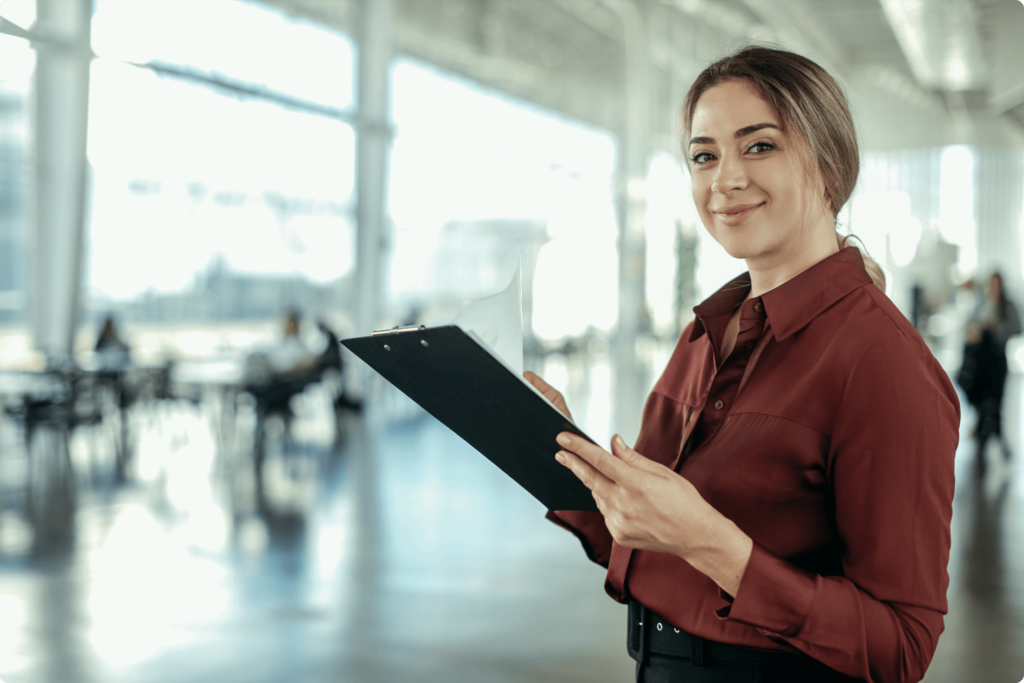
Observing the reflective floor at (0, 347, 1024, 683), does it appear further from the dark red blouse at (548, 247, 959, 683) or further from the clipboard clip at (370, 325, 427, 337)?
the clipboard clip at (370, 325, 427, 337)

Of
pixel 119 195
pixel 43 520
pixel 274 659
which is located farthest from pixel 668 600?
pixel 119 195

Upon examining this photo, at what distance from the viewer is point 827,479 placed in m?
0.97

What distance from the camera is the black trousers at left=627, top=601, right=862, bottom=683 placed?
1.03 meters

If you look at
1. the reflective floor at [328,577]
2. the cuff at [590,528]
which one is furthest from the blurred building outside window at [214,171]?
the cuff at [590,528]

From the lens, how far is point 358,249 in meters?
13.7

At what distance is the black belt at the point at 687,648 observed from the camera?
1.04 meters

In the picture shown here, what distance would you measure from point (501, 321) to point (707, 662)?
0.52 metres

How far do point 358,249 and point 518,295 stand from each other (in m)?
13.1

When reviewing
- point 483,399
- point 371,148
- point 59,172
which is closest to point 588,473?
point 483,399

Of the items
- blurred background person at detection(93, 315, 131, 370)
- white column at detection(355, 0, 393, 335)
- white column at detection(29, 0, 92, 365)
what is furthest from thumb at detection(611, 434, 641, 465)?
white column at detection(355, 0, 393, 335)

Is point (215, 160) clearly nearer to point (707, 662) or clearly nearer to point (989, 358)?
point (989, 358)

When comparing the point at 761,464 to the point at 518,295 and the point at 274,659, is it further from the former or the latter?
the point at 274,659

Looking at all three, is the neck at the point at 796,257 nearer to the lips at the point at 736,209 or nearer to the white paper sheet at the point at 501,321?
the lips at the point at 736,209

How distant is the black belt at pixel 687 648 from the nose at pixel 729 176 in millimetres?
568
